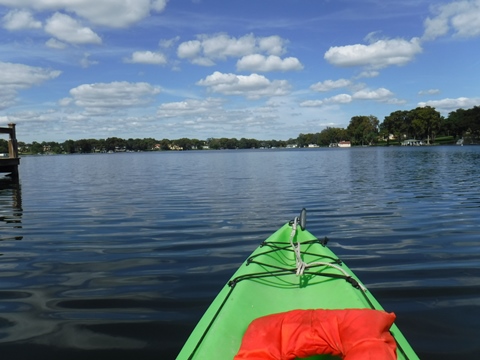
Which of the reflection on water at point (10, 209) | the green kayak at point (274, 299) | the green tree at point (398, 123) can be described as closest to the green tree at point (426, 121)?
the green tree at point (398, 123)

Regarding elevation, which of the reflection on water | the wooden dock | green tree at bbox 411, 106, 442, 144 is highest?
green tree at bbox 411, 106, 442, 144

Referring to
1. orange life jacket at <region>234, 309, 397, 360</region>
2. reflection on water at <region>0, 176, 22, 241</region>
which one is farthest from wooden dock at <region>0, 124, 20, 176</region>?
orange life jacket at <region>234, 309, 397, 360</region>

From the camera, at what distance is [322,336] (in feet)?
11.7

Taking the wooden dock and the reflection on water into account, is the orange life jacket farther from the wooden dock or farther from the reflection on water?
the wooden dock

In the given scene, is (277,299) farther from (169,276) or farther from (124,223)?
(124,223)

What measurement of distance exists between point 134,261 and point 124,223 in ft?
15.2

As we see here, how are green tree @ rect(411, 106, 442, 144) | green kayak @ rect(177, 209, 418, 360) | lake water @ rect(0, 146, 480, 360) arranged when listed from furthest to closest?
green tree @ rect(411, 106, 442, 144) < lake water @ rect(0, 146, 480, 360) < green kayak @ rect(177, 209, 418, 360)

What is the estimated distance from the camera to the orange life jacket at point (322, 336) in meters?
3.34

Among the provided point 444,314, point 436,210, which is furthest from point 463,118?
point 444,314

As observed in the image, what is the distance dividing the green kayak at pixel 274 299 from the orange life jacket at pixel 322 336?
0.03m

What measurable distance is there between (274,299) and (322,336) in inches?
65.8

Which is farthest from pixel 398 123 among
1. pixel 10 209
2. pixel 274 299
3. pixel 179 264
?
pixel 274 299

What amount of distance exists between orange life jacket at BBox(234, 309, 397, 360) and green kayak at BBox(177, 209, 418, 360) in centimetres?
3

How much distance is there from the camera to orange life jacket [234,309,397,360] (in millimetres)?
3342
